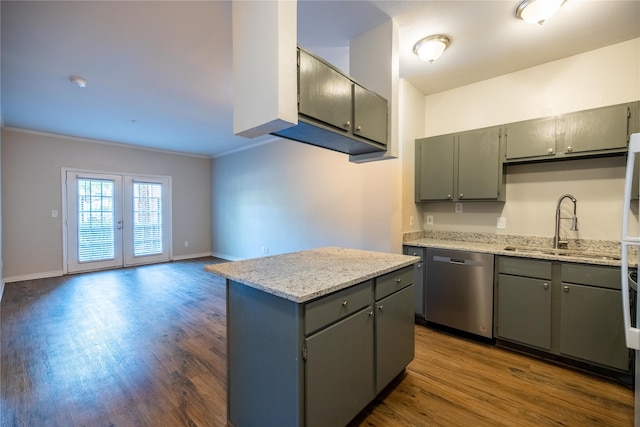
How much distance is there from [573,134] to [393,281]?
215 centimetres

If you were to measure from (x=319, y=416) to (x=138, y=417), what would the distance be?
1.22m

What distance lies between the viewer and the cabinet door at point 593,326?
2.02m

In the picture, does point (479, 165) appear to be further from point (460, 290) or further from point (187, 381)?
point (187, 381)

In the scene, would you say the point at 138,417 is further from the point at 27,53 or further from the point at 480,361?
the point at 27,53

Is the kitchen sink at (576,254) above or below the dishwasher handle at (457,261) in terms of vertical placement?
above

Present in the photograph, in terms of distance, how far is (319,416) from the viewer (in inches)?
52.8

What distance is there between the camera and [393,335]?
1.88 meters

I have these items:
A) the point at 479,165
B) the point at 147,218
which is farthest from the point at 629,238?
the point at 147,218

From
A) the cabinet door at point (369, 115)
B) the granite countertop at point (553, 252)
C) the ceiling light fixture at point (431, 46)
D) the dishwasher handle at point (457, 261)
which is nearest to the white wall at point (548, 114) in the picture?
the granite countertop at point (553, 252)

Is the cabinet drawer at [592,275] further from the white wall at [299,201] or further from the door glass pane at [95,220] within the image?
the door glass pane at [95,220]

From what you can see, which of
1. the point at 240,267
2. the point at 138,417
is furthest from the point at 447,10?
the point at 138,417

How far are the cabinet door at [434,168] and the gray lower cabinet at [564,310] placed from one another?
3.21 feet

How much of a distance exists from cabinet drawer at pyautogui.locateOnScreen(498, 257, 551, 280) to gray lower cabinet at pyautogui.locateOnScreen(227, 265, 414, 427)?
133 centimetres

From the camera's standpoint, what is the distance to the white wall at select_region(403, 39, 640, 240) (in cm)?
242
